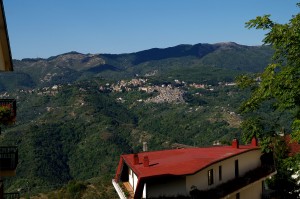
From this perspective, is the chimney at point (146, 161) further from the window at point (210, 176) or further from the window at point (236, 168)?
the window at point (236, 168)

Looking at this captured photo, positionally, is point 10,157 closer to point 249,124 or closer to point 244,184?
point 249,124

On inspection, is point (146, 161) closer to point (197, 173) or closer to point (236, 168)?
point (197, 173)

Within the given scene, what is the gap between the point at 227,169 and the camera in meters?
31.7

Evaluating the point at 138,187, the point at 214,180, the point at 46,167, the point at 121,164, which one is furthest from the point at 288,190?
the point at 46,167

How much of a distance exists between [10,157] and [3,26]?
711 cm

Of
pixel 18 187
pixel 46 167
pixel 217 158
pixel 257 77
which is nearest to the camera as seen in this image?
Result: pixel 257 77

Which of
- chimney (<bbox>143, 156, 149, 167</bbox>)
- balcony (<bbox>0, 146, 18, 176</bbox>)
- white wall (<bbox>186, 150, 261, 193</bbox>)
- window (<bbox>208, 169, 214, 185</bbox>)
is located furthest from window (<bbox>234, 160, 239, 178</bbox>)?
balcony (<bbox>0, 146, 18, 176</bbox>)

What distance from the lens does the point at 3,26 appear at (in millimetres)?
15914

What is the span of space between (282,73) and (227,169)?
1199 cm

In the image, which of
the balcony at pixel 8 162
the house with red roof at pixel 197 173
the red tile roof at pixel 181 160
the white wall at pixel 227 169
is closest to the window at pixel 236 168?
the house with red roof at pixel 197 173

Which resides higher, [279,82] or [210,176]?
A: [279,82]

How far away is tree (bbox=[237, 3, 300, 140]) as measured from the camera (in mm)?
21359

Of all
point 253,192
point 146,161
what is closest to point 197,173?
point 146,161

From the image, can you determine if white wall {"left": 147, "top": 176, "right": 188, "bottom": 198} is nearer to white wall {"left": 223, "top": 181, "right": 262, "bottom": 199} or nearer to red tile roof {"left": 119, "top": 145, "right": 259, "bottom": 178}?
red tile roof {"left": 119, "top": 145, "right": 259, "bottom": 178}
